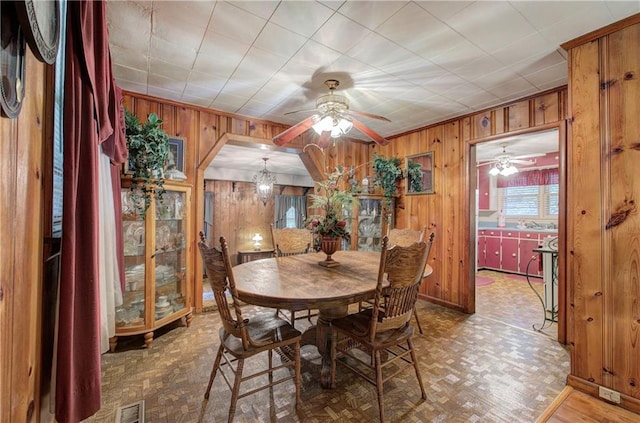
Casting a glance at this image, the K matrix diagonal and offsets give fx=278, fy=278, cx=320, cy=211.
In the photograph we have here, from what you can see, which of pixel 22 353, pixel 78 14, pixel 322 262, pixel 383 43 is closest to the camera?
pixel 22 353

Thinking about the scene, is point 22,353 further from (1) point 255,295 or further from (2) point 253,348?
(2) point 253,348

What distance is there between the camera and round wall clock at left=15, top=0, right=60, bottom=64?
670mm

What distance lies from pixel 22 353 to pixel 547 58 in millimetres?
3519

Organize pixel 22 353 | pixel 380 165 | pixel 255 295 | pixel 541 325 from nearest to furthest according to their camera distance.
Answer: pixel 22 353
pixel 255 295
pixel 541 325
pixel 380 165

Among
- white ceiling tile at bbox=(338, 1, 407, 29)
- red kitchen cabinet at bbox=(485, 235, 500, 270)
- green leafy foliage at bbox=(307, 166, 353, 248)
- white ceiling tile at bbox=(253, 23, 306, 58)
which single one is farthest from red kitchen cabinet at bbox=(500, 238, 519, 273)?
white ceiling tile at bbox=(253, 23, 306, 58)

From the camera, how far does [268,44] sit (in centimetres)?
206

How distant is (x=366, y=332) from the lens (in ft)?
5.91

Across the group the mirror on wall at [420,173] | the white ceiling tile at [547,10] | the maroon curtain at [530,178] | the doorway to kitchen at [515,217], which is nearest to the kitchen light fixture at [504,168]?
the doorway to kitchen at [515,217]

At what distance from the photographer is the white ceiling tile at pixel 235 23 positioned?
5.67 ft

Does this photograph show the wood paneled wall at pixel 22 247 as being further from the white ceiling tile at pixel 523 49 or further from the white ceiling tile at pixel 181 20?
the white ceiling tile at pixel 523 49

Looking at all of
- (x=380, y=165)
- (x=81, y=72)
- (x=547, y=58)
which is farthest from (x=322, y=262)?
Result: (x=547, y=58)

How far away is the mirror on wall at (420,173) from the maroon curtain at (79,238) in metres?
3.77

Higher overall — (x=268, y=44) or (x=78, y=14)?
(x=268, y=44)

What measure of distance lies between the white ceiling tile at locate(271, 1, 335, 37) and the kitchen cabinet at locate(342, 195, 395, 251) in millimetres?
2742
